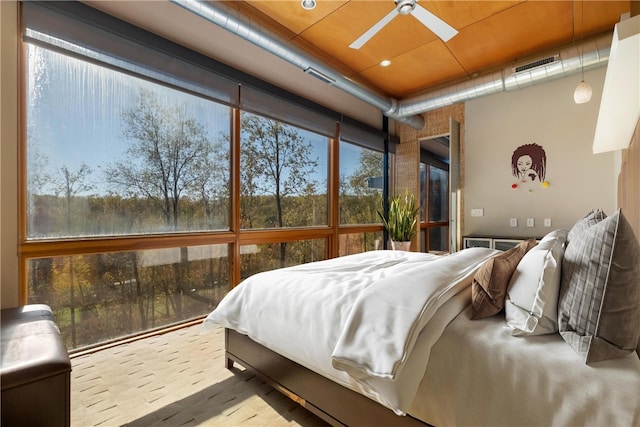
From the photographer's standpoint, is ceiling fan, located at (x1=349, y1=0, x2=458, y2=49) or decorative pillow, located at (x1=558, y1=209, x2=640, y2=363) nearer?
decorative pillow, located at (x1=558, y1=209, x2=640, y2=363)

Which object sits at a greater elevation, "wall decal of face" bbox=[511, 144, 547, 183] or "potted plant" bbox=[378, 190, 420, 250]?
"wall decal of face" bbox=[511, 144, 547, 183]

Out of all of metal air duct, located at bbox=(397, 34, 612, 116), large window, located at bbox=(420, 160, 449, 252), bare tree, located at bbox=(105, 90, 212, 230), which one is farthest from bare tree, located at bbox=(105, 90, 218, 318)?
large window, located at bbox=(420, 160, 449, 252)

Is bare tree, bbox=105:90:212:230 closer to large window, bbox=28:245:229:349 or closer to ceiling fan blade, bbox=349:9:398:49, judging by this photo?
large window, bbox=28:245:229:349

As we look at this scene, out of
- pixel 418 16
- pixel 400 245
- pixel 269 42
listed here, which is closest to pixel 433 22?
pixel 418 16

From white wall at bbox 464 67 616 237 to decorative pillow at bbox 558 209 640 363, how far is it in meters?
3.44

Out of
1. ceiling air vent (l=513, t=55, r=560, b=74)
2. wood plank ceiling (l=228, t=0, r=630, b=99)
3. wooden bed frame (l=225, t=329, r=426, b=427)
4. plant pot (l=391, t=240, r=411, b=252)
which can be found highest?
wood plank ceiling (l=228, t=0, r=630, b=99)

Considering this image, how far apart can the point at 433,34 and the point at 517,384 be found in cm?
336

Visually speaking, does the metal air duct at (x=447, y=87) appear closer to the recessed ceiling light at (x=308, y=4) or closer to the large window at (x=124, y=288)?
the recessed ceiling light at (x=308, y=4)

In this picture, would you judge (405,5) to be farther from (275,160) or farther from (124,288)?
(124,288)

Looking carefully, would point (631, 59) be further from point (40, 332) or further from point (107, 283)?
point (107, 283)

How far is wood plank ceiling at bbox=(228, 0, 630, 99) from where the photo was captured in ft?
9.07

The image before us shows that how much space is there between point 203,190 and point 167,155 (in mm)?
454

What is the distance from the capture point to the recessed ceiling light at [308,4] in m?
2.66

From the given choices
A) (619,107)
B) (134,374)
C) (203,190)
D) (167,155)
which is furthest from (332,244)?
(619,107)
